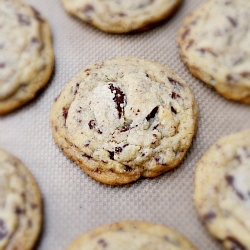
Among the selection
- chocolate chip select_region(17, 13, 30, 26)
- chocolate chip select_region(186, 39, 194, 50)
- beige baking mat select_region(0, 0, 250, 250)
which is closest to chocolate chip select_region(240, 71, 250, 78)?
beige baking mat select_region(0, 0, 250, 250)

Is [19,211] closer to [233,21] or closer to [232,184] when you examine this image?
[232,184]

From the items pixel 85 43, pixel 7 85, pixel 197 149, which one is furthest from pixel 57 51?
pixel 197 149

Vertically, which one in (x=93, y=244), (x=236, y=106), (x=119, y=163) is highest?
(x=236, y=106)

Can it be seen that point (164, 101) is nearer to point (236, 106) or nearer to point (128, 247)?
point (236, 106)

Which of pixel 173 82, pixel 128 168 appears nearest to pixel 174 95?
pixel 173 82

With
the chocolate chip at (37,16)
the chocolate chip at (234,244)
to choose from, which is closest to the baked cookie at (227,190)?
the chocolate chip at (234,244)

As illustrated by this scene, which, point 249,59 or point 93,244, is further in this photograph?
point 249,59
